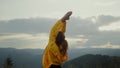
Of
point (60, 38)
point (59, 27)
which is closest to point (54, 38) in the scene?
point (60, 38)

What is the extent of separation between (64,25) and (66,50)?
570 millimetres

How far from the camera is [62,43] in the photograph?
762 cm

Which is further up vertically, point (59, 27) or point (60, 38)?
point (59, 27)

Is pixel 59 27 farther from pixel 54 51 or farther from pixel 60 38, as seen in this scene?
pixel 54 51

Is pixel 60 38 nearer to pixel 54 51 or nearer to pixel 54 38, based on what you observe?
pixel 54 38

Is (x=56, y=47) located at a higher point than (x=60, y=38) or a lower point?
lower

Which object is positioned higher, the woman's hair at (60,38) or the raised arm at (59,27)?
the raised arm at (59,27)

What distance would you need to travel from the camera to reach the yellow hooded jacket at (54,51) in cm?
757

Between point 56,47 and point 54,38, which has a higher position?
point 54,38

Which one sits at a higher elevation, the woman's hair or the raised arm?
the raised arm

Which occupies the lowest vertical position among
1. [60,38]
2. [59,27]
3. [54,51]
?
[54,51]

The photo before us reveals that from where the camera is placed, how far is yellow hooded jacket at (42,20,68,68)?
24.8 feet

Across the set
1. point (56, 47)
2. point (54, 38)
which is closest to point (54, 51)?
point (56, 47)

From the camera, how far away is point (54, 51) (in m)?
7.55
